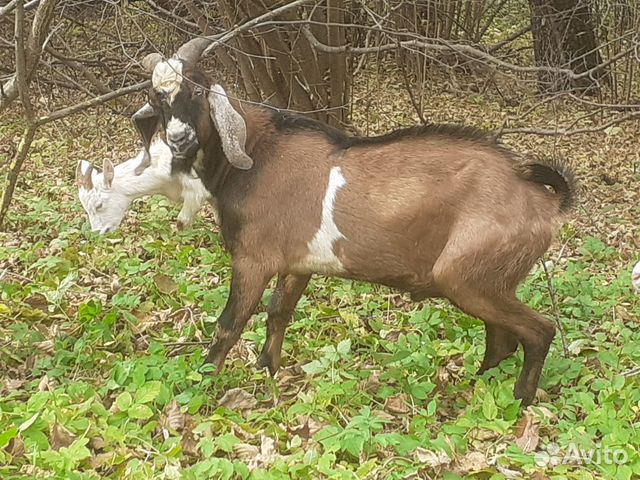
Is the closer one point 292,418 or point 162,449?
point 162,449

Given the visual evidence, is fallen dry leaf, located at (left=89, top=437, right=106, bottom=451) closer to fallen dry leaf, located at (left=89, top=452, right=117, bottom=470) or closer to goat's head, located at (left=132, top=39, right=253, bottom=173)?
fallen dry leaf, located at (left=89, top=452, right=117, bottom=470)

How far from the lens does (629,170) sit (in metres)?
9.37

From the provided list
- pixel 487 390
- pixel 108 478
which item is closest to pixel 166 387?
pixel 108 478

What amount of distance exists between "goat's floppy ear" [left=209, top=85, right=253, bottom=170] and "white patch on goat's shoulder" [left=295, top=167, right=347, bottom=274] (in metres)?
0.42

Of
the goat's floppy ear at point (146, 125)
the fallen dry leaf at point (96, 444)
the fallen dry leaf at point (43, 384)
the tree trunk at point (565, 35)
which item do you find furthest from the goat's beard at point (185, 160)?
the tree trunk at point (565, 35)

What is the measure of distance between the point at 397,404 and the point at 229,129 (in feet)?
5.15

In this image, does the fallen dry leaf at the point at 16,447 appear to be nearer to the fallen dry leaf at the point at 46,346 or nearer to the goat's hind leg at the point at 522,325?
the fallen dry leaf at the point at 46,346

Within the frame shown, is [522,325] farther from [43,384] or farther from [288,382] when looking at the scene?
[43,384]

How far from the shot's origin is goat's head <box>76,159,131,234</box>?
14.8 ft

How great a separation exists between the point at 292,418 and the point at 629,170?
255 inches

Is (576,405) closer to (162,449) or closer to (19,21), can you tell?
(162,449)

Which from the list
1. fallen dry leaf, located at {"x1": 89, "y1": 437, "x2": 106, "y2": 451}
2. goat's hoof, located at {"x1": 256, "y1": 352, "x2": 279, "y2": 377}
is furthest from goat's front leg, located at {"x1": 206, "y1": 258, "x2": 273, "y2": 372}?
fallen dry leaf, located at {"x1": 89, "y1": 437, "x2": 106, "y2": 451}

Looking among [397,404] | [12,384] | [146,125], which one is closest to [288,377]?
[397,404]

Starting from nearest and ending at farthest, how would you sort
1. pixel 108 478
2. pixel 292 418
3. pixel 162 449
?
pixel 108 478, pixel 162 449, pixel 292 418
